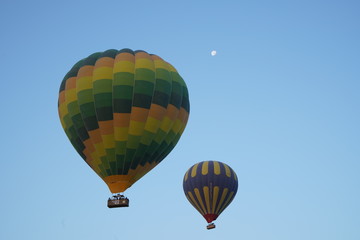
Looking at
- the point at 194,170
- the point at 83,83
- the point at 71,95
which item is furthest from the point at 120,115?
the point at 194,170

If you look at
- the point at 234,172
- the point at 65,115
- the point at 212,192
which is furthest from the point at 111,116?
the point at 234,172

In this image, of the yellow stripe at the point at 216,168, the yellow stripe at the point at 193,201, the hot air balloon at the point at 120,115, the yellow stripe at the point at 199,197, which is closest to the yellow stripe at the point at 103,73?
the hot air balloon at the point at 120,115

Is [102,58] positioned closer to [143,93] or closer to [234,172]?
[143,93]

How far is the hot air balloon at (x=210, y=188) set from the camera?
3234cm

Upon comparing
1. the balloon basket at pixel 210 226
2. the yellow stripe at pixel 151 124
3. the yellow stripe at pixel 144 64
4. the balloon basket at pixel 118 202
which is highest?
the yellow stripe at pixel 144 64

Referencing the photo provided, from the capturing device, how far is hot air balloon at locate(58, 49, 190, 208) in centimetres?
2394

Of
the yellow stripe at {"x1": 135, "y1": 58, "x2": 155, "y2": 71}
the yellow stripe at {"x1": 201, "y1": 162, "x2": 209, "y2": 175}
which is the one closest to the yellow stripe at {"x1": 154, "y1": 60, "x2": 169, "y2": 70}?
the yellow stripe at {"x1": 135, "y1": 58, "x2": 155, "y2": 71}

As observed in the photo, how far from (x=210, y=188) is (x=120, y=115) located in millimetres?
10694

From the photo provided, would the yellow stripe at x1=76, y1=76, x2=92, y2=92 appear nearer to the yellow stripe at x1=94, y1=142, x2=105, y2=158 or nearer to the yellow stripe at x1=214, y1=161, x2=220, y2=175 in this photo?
the yellow stripe at x1=94, y1=142, x2=105, y2=158

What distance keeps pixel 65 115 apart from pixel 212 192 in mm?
11640

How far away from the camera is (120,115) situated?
24.0 m

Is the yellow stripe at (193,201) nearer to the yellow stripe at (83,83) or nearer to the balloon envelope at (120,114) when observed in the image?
the balloon envelope at (120,114)

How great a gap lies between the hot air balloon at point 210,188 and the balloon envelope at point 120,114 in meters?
8.00

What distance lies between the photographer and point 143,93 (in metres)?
24.3
